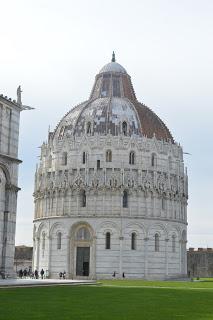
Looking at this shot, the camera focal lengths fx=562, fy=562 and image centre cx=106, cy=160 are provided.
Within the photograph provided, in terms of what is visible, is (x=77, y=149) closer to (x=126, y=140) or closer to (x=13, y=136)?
(x=126, y=140)

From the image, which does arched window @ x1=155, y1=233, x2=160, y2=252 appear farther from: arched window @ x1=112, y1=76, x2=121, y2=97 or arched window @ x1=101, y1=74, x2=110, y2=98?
arched window @ x1=101, y1=74, x2=110, y2=98

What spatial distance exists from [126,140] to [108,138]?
2504 millimetres

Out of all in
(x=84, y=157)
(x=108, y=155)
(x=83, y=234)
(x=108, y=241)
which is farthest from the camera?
(x=84, y=157)

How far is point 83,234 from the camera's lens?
76000 millimetres

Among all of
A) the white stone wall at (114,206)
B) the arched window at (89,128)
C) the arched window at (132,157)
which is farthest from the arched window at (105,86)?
the arched window at (132,157)

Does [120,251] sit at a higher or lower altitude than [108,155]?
lower

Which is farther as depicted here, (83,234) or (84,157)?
(84,157)

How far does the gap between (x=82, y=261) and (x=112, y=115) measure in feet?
69.3

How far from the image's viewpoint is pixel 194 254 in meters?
98.1

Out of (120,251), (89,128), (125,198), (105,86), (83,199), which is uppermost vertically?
(105,86)

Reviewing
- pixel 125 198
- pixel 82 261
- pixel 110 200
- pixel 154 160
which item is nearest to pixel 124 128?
pixel 154 160

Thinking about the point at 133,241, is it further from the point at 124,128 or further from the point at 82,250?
the point at 124,128

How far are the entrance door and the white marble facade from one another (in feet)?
102

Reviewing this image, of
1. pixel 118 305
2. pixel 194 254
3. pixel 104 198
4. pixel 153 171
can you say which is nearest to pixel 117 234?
pixel 104 198
